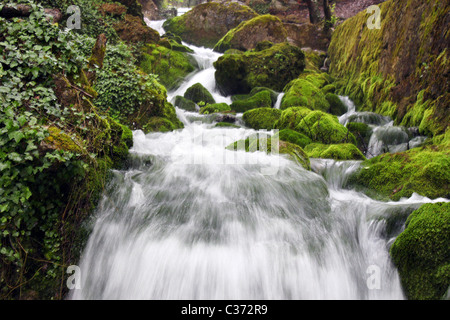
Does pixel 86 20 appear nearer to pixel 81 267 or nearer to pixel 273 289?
pixel 81 267

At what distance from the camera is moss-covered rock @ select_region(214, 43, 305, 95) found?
12312 mm

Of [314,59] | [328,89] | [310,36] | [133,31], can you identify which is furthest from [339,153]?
[310,36]

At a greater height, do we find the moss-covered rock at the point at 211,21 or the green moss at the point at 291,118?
the moss-covered rock at the point at 211,21

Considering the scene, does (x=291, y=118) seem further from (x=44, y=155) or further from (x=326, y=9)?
(x=326, y=9)

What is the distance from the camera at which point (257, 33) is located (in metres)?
17.2

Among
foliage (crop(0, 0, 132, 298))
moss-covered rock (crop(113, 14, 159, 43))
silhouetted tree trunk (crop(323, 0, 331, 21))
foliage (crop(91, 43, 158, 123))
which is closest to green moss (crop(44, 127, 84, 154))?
foliage (crop(0, 0, 132, 298))

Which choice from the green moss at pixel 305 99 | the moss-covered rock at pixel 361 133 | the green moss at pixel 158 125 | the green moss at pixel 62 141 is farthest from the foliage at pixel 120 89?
the moss-covered rock at pixel 361 133

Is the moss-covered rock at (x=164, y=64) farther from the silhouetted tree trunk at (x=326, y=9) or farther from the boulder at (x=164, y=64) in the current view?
the silhouetted tree trunk at (x=326, y=9)

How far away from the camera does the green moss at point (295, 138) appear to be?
6.76 meters

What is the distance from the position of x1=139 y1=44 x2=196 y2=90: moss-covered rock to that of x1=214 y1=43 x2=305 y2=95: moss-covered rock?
2.16m

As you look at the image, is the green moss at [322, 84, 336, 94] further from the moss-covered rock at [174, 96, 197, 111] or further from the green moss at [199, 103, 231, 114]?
the moss-covered rock at [174, 96, 197, 111]

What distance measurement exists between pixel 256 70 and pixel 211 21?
11.8m

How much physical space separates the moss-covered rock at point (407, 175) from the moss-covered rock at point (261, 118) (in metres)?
3.55

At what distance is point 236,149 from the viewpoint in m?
6.01
